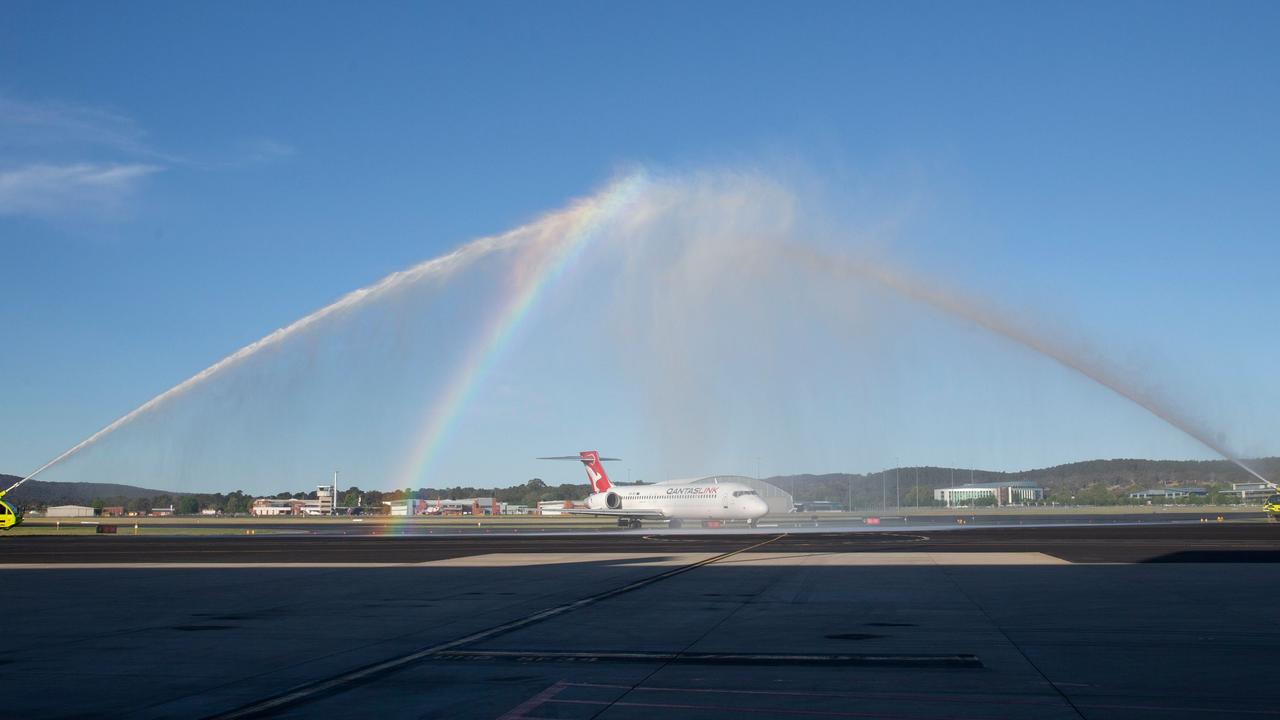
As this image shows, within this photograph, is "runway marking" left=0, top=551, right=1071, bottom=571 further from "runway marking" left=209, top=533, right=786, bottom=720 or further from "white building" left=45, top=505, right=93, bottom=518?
"white building" left=45, top=505, right=93, bottom=518

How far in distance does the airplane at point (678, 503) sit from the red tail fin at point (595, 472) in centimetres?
226

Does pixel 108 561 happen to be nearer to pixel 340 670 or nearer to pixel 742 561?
pixel 742 561

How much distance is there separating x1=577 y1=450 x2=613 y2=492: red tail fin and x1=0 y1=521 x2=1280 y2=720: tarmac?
57908mm

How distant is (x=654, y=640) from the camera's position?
15859 mm

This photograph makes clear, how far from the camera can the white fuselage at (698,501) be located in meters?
74.0

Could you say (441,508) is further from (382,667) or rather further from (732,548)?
(382,667)

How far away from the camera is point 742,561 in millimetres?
35594

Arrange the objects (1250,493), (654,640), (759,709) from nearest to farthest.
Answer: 1. (759,709)
2. (654,640)
3. (1250,493)

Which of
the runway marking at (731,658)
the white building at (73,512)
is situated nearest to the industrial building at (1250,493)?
the runway marking at (731,658)

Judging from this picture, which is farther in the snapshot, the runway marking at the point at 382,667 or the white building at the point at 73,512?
the white building at the point at 73,512

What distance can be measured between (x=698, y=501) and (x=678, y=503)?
215 cm

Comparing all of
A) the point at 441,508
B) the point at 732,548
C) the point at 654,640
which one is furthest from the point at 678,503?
the point at 441,508

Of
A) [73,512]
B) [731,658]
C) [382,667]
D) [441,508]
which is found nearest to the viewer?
[382,667]

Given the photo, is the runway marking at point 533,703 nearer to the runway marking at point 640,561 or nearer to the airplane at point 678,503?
the runway marking at point 640,561
